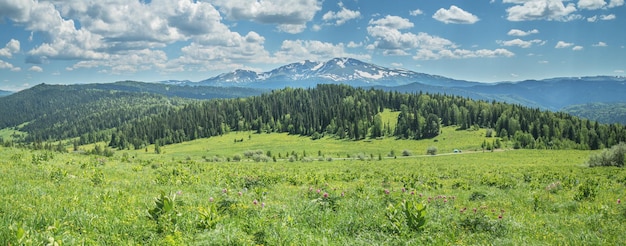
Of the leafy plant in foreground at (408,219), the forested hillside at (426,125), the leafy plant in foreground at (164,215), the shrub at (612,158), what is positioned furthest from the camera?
the forested hillside at (426,125)

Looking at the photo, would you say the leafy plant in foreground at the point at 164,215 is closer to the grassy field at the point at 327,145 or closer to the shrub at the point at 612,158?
the shrub at the point at 612,158

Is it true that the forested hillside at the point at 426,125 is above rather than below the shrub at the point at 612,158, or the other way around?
below

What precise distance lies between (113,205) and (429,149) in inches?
4420

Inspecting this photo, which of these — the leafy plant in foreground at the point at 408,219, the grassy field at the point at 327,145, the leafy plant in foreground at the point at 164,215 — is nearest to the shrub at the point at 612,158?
the leafy plant in foreground at the point at 408,219

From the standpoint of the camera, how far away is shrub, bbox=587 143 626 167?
4150 centimetres

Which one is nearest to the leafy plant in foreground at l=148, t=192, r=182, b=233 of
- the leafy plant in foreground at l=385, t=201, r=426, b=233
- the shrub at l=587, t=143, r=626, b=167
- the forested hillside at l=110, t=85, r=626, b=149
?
the leafy plant in foreground at l=385, t=201, r=426, b=233

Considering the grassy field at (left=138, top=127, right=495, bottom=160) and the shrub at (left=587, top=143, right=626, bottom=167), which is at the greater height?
the shrub at (left=587, top=143, right=626, bottom=167)

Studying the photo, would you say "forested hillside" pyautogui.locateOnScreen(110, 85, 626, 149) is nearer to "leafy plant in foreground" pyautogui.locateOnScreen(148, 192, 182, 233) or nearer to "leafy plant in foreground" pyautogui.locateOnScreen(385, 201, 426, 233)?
"leafy plant in foreground" pyautogui.locateOnScreen(385, 201, 426, 233)

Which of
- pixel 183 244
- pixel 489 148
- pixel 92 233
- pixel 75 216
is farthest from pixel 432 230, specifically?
pixel 489 148

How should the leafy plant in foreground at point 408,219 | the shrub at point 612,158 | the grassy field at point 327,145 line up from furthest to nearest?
the grassy field at point 327,145 < the shrub at point 612,158 < the leafy plant in foreground at point 408,219

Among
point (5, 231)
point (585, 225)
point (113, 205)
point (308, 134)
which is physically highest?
point (5, 231)

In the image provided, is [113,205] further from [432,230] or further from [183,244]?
[432,230]

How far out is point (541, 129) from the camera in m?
129

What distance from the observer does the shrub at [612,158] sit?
41500mm
